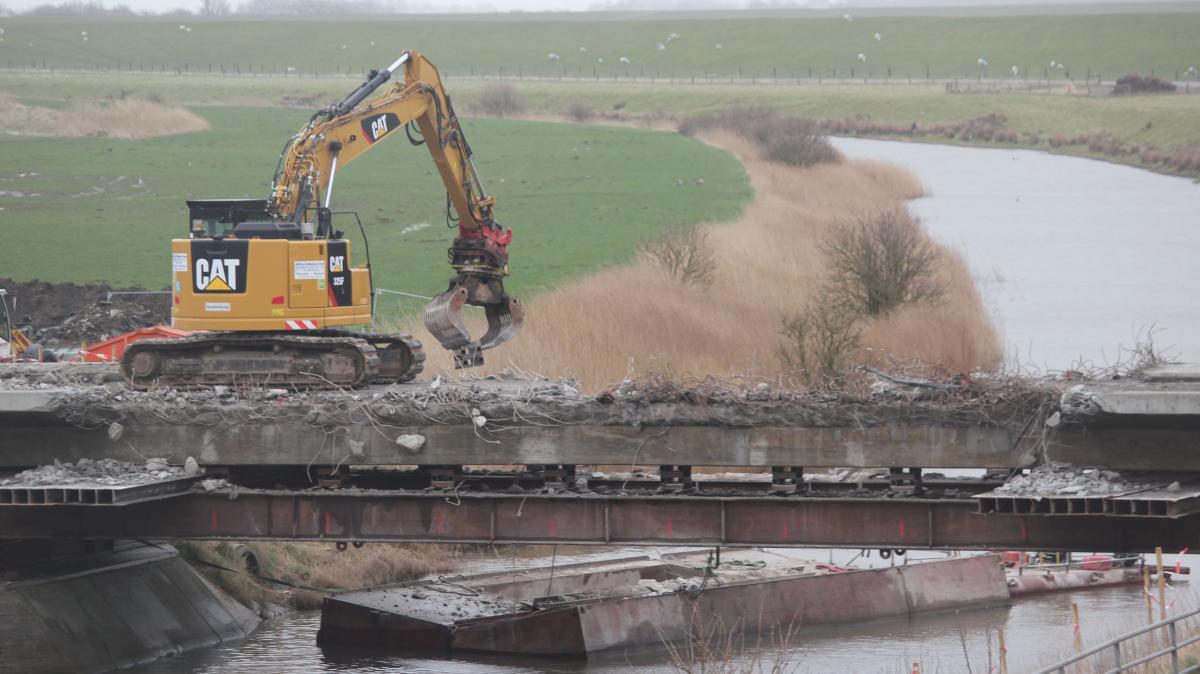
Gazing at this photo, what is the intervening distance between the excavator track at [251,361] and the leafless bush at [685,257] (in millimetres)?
19517

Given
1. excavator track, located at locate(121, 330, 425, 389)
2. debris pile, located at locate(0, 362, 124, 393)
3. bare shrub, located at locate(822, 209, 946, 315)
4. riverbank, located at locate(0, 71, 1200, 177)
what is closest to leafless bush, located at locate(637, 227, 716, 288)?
bare shrub, located at locate(822, 209, 946, 315)

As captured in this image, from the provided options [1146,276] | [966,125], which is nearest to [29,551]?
[1146,276]

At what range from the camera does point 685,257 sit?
41562mm

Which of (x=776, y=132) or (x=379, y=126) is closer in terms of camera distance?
(x=379, y=126)

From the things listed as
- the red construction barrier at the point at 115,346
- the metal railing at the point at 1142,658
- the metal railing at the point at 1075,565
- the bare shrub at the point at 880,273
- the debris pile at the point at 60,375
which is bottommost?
the metal railing at the point at 1075,565

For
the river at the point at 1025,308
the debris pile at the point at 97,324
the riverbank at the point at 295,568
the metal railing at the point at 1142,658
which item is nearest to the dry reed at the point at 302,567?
the riverbank at the point at 295,568

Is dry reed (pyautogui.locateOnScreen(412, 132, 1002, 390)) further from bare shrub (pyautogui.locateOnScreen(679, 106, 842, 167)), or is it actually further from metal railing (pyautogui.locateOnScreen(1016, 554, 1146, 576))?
bare shrub (pyautogui.locateOnScreen(679, 106, 842, 167))

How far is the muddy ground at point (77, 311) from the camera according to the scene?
1357 inches

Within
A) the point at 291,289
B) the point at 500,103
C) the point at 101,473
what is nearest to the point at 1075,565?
the point at 291,289

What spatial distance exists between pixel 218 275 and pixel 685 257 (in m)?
21.7

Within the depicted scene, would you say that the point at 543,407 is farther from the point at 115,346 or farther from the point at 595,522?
the point at 115,346

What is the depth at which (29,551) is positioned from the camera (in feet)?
68.7

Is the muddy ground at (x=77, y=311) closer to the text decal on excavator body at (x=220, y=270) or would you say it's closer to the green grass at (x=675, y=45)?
the text decal on excavator body at (x=220, y=270)

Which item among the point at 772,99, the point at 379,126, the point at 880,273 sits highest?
the point at 772,99
